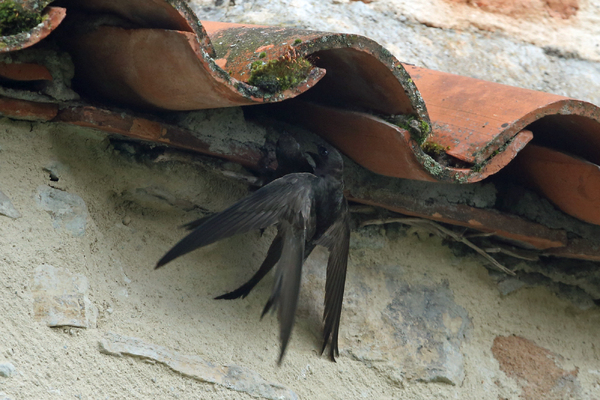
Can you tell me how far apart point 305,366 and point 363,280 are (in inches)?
14.4

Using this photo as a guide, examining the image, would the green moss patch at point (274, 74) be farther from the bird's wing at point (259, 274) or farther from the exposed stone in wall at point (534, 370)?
the exposed stone in wall at point (534, 370)

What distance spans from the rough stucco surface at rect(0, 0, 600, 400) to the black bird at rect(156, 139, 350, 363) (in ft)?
0.38

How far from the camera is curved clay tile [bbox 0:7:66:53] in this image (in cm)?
119

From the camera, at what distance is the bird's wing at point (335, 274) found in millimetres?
1722

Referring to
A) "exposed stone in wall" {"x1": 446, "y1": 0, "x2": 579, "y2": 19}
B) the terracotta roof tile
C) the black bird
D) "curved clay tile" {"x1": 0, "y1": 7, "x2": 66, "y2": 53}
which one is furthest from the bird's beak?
"exposed stone in wall" {"x1": 446, "y1": 0, "x2": 579, "y2": 19}

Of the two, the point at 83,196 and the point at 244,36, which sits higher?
the point at 244,36

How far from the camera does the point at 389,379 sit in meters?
1.83

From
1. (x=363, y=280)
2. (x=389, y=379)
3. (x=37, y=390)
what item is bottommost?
(x=389, y=379)

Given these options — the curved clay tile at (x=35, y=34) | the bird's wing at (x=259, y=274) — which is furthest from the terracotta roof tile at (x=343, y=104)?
the bird's wing at (x=259, y=274)

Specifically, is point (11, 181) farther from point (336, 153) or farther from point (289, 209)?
point (336, 153)

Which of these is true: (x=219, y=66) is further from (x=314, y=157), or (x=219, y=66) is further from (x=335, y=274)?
(x=335, y=274)

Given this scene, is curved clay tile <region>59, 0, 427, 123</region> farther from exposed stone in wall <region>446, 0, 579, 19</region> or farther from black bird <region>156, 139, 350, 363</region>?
exposed stone in wall <region>446, 0, 579, 19</region>

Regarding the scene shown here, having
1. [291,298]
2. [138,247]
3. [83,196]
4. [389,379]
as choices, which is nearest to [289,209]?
[291,298]

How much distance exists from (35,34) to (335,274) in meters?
0.97
